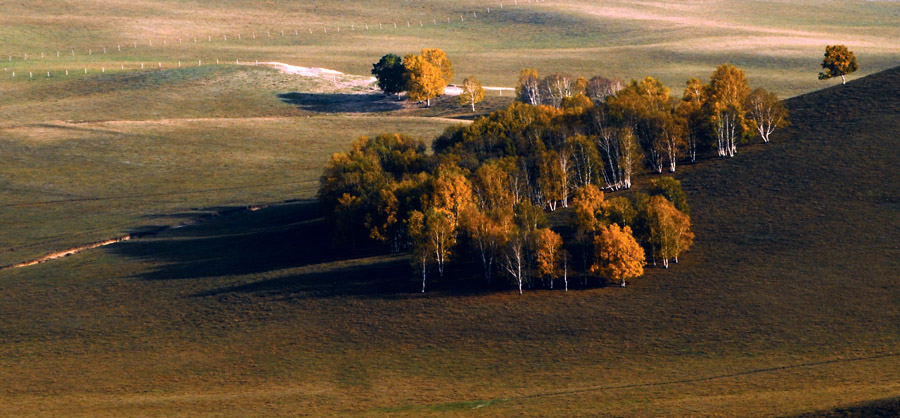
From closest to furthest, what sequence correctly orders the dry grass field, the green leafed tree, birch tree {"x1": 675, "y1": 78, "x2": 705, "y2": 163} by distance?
the dry grass field, birch tree {"x1": 675, "y1": 78, "x2": 705, "y2": 163}, the green leafed tree

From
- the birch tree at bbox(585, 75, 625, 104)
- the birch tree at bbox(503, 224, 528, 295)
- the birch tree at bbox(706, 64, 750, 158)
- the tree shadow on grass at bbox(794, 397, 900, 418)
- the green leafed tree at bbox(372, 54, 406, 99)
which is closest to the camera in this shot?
the tree shadow on grass at bbox(794, 397, 900, 418)

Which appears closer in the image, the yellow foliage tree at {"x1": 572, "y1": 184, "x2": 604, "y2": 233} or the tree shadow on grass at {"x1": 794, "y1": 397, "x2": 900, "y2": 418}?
the tree shadow on grass at {"x1": 794, "y1": 397, "x2": 900, "y2": 418}

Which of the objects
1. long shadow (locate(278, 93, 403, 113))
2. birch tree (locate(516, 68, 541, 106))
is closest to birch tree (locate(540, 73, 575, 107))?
birch tree (locate(516, 68, 541, 106))

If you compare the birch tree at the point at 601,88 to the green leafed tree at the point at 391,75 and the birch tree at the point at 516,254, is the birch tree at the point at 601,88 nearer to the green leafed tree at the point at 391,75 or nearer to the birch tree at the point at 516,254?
the green leafed tree at the point at 391,75

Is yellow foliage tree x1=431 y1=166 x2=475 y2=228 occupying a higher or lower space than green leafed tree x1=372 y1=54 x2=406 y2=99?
lower

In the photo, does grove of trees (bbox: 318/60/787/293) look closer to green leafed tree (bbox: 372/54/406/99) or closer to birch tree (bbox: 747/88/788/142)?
birch tree (bbox: 747/88/788/142)

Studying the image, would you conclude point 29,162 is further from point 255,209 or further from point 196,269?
point 196,269

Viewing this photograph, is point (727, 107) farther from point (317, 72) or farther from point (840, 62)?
point (317, 72)

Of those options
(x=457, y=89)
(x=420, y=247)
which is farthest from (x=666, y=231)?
(x=457, y=89)
